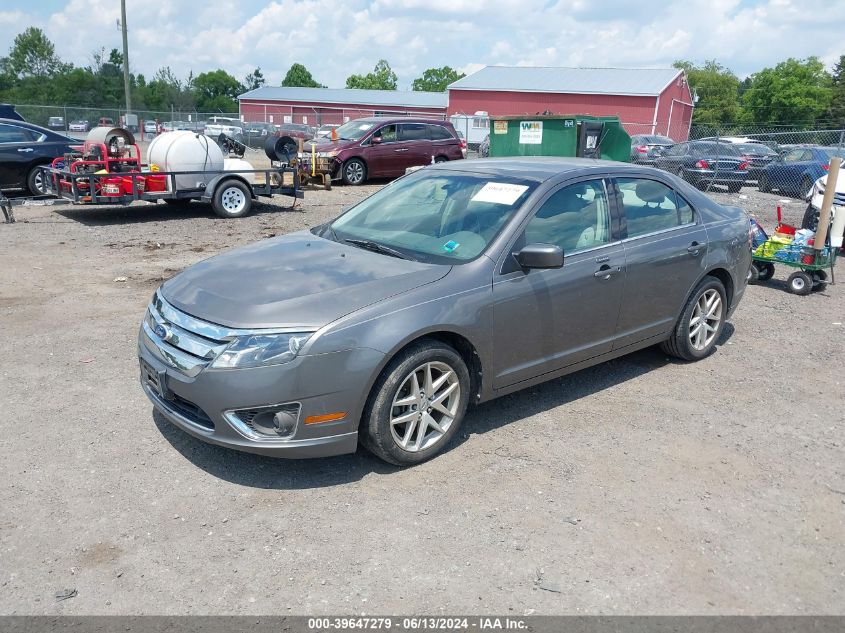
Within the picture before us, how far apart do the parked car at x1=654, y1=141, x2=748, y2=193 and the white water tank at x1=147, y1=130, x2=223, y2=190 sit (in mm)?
12829

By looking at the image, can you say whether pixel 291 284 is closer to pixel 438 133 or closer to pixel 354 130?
pixel 354 130

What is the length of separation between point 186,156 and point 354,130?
7.84 meters

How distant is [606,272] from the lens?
4832mm

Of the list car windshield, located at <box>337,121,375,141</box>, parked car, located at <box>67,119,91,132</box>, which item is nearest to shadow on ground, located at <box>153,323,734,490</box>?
car windshield, located at <box>337,121,375,141</box>

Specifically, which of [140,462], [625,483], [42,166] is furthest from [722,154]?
[140,462]

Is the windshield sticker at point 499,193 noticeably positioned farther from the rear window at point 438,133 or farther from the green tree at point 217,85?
the green tree at point 217,85

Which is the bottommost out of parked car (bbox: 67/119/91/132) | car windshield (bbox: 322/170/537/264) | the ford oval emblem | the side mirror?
the ford oval emblem

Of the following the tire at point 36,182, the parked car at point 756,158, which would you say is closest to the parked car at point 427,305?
the tire at point 36,182

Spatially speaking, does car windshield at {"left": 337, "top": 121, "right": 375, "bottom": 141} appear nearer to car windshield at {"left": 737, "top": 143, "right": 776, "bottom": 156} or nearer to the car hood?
car windshield at {"left": 737, "top": 143, "right": 776, "bottom": 156}

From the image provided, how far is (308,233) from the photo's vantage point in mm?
5152

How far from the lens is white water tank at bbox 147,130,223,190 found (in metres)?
11.9

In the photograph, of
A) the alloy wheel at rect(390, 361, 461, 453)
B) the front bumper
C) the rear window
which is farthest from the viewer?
the rear window

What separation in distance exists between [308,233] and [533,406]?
2.04 meters

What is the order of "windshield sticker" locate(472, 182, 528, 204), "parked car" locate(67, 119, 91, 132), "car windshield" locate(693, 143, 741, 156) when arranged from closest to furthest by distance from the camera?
"windshield sticker" locate(472, 182, 528, 204), "car windshield" locate(693, 143, 741, 156), "parked car" locate(67, 119, 91, 132)
